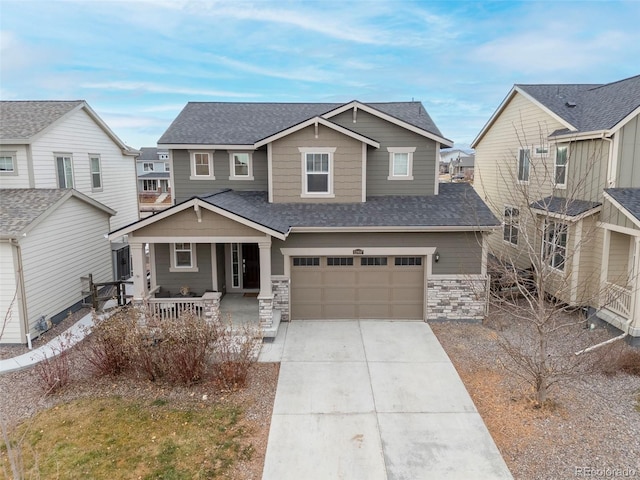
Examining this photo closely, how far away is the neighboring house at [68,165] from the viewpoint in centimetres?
1336

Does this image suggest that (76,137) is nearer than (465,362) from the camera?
No

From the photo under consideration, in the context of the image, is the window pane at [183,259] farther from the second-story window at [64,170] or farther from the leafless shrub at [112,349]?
the second-story window at [64,170]

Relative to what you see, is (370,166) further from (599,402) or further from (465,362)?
(599,402)

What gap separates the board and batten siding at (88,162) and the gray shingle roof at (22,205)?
81 cm

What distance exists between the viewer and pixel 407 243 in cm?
1305

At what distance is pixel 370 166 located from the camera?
48.0ft

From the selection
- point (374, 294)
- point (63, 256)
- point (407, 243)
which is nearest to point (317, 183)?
point (407, 243)

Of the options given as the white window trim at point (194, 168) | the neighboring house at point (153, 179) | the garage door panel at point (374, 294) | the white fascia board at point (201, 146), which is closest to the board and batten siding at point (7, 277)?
the white fascia board at point (201, 146)

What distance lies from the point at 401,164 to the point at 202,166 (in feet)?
23.3

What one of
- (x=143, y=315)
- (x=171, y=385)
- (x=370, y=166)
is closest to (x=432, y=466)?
(x=171, y=385)

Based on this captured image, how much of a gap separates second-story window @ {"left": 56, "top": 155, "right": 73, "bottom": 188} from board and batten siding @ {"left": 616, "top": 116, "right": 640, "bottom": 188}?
17863mm

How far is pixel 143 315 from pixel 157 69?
66.9 feet

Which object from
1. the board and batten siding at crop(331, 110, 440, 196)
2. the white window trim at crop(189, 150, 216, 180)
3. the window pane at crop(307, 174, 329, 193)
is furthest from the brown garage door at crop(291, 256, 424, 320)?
the white window trim at crop(189, 150, 216, 180)

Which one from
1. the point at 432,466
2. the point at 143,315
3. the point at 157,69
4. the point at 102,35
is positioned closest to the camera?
the point at 432,466
